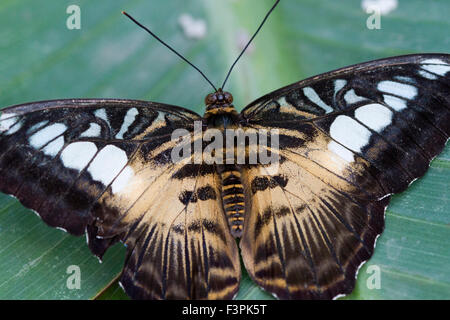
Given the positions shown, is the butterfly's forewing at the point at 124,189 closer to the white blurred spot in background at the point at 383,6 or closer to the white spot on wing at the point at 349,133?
the white spot on wing at the point at 349,133

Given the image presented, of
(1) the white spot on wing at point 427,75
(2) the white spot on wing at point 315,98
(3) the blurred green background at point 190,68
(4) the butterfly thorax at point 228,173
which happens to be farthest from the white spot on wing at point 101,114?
(1) the white spot on wing at point 427,75

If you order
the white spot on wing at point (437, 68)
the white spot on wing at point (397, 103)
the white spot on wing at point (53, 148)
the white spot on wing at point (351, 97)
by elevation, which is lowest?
the white spot on wing at point (53, 148)

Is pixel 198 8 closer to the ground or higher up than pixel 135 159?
higher up

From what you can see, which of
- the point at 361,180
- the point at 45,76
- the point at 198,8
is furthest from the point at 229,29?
the point at 361,180

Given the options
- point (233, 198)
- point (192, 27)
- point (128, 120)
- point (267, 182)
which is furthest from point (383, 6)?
point (128, 120)

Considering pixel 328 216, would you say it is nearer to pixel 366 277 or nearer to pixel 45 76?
pixel 366 277

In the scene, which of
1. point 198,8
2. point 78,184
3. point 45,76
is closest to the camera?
point 78,184

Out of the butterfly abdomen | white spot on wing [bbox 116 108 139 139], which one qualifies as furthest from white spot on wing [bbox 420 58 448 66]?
white spot on wing [bbox 116 108 139 139]
